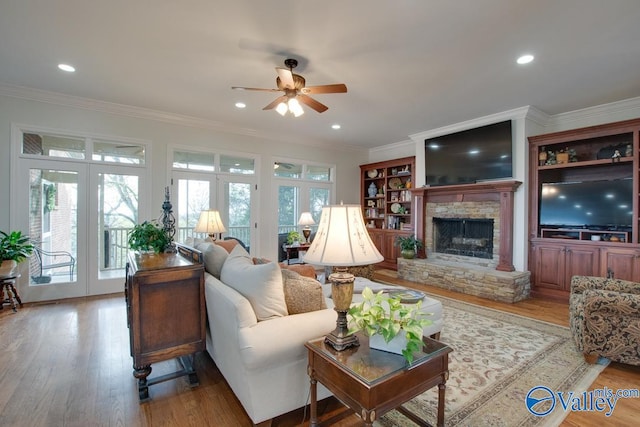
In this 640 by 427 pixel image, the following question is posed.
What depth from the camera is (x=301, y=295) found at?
1885mm

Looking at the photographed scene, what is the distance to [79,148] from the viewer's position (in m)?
4.27

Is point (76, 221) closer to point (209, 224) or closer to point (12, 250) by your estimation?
point (12, 250)

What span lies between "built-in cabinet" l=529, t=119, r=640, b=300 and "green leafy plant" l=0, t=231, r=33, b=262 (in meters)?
6.95

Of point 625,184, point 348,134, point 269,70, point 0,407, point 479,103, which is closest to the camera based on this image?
point 0,407

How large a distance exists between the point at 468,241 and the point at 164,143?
5.42 m

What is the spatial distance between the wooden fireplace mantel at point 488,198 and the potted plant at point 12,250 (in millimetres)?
5967

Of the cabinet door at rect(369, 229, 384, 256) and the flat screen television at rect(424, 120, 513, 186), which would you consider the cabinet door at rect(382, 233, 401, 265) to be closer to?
the cabinet door at rect(369, 229, 384, 256)

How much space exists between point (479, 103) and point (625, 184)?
212 centimetres

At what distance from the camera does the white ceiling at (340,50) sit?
2.28m

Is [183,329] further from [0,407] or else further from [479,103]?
[479,103]

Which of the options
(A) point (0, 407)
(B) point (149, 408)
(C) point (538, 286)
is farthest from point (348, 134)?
(A) point (0, 407)

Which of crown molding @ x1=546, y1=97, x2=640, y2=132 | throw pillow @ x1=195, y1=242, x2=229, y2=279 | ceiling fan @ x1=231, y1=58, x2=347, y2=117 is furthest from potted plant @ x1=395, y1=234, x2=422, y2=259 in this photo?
throw pillow @ x1=195, y1=242, x2=229, y2=279

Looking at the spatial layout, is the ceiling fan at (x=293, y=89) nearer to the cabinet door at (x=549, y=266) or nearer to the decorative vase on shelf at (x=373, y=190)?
the cabinet door at (x=549, y=266)

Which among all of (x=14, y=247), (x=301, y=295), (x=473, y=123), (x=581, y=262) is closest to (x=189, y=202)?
(x=14, y=247)
